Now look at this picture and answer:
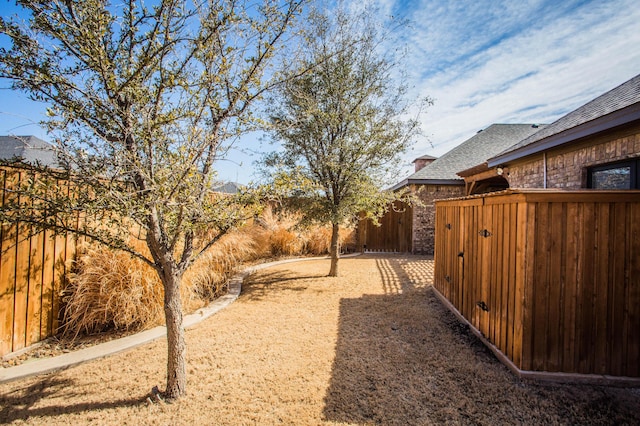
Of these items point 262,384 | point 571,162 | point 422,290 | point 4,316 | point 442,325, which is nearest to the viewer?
point 262,384

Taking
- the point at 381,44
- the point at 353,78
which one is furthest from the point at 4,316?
the point at 381,44

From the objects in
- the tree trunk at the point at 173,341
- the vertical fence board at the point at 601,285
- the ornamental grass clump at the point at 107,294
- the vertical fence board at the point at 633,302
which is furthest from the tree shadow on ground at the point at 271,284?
the vertical fence board at the point at 633,302

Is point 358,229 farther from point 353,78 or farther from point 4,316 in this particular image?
point 4,316

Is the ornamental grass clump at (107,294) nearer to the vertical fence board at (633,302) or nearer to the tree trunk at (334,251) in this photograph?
the tree trunk at (334,251)

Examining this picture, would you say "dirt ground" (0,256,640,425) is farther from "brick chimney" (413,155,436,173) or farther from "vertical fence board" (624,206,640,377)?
"brick chimney" (413,155,436,173)

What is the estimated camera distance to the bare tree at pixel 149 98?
6.31 feet

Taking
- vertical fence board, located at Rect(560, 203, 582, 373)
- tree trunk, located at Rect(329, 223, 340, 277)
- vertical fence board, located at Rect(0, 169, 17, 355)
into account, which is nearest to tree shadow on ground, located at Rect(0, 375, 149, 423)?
vertical fence board, located at Rect(0, 169, 17, 355)

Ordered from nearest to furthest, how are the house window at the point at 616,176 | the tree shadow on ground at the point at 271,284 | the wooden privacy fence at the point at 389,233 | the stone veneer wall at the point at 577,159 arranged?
the house window at the point at 616,176 → the stone veneer wall at the point at 577,159 → the tree shadow on ground at the point at 271,284 → the wooden privacy fence at the point at 389,233

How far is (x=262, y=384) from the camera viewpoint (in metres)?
2.60

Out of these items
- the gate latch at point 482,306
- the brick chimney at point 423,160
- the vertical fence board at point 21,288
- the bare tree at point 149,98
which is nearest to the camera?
the bare tree at point 149,98

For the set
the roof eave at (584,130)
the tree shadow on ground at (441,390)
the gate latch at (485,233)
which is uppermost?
the roof eave at (584,130)

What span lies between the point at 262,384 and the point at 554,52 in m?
8.23

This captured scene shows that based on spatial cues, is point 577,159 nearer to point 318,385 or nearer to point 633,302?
point 633,302

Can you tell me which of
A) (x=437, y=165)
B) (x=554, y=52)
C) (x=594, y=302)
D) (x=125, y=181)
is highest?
(x=554, y=52)
